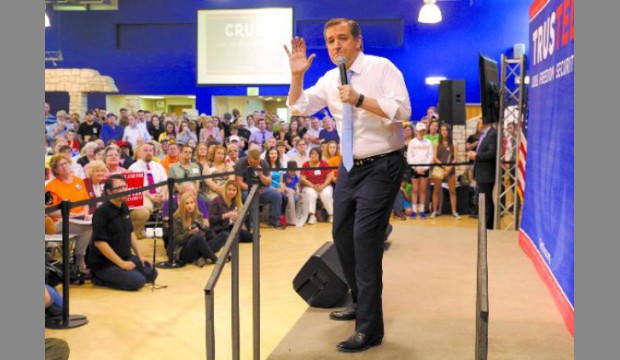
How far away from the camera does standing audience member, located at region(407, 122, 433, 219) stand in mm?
10617

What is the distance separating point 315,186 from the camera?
9797 mm

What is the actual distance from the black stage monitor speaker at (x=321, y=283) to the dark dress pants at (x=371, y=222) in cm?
94

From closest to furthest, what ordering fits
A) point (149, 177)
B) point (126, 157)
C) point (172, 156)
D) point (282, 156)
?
point (149, 177) → point (172, 156) → point (126, 157) → point (282, 156)

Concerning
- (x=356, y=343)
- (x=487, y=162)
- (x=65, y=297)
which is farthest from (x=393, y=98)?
(x=487, y=162)

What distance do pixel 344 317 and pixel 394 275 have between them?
1393 millimetres

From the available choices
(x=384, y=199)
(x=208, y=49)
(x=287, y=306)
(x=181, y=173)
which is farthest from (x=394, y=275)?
(x=208, y=49)

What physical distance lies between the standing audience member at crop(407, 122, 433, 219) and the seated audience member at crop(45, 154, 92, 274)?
17.8 feet

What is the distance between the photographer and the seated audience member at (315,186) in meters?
9.73

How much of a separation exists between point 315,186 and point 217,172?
165 cm

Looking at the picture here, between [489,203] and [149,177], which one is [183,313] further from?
[489,203]

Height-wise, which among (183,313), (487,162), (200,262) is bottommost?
(183,313)

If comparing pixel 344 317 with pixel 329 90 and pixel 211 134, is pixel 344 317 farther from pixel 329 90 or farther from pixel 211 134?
pixel 211 134

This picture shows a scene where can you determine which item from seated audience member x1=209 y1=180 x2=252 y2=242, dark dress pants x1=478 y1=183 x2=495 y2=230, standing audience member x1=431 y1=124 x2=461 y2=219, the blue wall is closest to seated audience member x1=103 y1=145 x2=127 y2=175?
seated audience member x1=209 y1=180 x2=252 y2=242

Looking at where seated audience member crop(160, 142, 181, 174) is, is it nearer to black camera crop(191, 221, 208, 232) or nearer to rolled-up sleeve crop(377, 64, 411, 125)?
black camera crop(191, 221, 208, 232)
